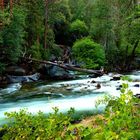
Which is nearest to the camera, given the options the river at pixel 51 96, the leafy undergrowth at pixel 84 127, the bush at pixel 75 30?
the leafy undergrowth at pixel 84 127

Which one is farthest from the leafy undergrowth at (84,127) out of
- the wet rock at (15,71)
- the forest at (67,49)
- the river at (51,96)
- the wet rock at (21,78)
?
the wet rock at (15,71)

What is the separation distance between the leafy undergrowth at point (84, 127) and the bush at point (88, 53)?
116 ft

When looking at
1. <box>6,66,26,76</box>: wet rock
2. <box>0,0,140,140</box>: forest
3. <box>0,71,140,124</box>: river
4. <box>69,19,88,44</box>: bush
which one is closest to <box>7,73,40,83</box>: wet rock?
<box>0,0,140,140</box>: forest

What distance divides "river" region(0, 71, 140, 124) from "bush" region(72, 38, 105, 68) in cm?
1530

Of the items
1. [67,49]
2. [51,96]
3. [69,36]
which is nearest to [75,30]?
[69,36]

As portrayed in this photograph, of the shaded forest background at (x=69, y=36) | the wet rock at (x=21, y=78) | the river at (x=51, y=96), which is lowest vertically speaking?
the wet rock at (x=21, y=78)

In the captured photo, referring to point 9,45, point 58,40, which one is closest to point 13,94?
point 9,45

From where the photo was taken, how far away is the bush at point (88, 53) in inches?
1627

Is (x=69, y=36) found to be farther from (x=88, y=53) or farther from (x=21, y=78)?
(x=21, y=78)

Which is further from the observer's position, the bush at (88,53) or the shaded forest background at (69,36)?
the bush at (88,53)

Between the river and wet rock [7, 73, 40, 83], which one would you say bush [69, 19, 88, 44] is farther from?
the river

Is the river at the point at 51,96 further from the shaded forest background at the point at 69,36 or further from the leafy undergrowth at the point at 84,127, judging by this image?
the leafy undergrowth at the point at 84,127

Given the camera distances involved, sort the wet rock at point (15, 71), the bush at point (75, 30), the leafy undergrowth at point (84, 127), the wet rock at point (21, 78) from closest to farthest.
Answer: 1. the leafy undergrowth at point (84, 127)
2. the wet rock at point (21, 78)
3. the wet rock at point (15, 71)
4. the bush at point (75, 30)

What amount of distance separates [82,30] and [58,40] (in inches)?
165
